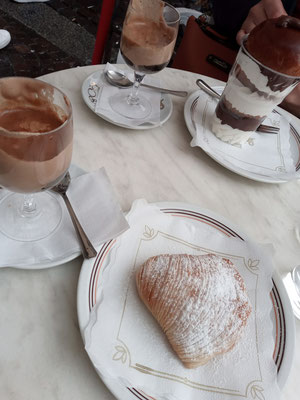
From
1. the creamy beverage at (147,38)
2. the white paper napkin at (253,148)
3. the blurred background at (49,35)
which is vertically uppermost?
the creamy beverage at (147,38)

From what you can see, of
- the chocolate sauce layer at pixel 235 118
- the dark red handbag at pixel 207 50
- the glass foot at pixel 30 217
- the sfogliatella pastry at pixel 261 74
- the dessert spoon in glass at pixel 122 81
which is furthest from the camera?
the dark red handbag at pixel 207 50

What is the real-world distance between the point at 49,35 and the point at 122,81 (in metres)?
1.54

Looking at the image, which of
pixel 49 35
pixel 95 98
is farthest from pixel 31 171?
pixel 49 35

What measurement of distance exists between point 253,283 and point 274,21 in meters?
0.54

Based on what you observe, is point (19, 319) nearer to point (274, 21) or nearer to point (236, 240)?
point (236, 240)

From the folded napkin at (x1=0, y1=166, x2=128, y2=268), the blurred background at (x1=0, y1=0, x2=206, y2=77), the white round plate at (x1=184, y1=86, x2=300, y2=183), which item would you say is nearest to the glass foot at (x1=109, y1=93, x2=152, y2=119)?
the white round plate at (x1=184, y1=86, x2=300, y2=183)

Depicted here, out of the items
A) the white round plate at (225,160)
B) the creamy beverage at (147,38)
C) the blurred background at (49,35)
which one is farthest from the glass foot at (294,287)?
the blurred background at (49,35)

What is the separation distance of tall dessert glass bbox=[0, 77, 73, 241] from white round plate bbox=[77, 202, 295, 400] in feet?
0.34

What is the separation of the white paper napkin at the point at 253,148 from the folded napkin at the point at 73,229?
0.28m

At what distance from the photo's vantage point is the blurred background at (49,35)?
1977mm

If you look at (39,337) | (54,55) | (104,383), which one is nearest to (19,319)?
(39,337)

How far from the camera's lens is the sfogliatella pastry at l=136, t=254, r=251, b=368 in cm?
51

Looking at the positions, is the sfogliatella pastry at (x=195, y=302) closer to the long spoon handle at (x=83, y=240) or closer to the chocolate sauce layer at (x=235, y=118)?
the long spoon handle at (x=83, y=240)

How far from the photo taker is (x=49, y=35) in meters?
2.22
